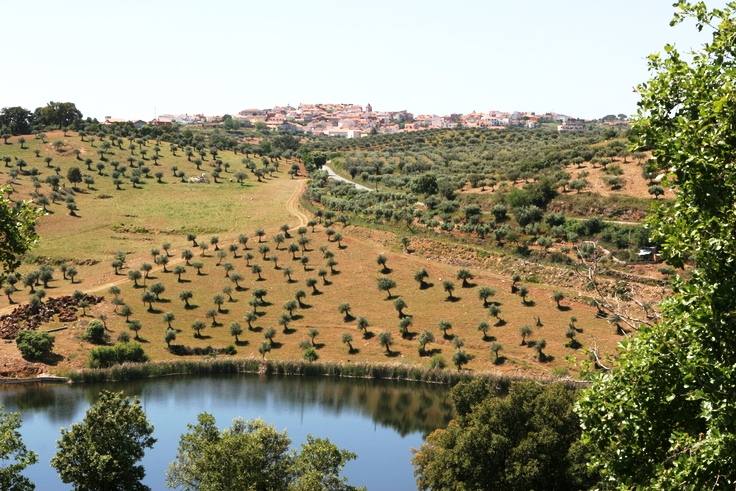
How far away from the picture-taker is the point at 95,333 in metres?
71.8

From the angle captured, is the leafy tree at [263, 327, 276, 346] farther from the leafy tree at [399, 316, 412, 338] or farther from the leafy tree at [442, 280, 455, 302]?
the leafy tree at [442, 280, 455, 302]

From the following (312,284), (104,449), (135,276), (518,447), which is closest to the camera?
(518,447)

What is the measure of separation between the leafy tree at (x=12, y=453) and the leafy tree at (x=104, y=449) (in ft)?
32.8

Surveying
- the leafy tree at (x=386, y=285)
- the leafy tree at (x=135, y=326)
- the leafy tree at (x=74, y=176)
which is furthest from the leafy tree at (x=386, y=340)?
the leafy tree at (x=74, y=176)

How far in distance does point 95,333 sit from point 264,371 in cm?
1607

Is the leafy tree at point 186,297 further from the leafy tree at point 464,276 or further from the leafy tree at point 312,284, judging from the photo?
the leafy tree at point 464,276

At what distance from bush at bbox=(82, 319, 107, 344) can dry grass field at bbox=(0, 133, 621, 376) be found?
665 mm

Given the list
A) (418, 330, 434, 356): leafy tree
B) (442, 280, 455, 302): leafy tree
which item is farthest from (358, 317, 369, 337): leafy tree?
(442, 280, 455, 302): leafy tree

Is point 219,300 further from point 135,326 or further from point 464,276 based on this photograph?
point 464,276

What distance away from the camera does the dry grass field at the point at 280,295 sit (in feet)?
234

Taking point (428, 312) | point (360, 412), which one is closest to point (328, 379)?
point (360, 412)

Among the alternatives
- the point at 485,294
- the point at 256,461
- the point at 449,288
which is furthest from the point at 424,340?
the point at 256,461

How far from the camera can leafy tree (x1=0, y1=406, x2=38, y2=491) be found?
22.4 m

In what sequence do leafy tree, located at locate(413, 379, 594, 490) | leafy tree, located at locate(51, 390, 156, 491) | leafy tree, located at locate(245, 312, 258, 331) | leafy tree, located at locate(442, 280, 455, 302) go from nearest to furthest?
leafy tree, located at locate(413, 379, 594, 490)
leafy tree, located at locate(51, 390, 156, 491)
leafy tree, located at locate(245, 312, 258, 331)
leafy tree, located at locate(442, 280, 455, 302)
